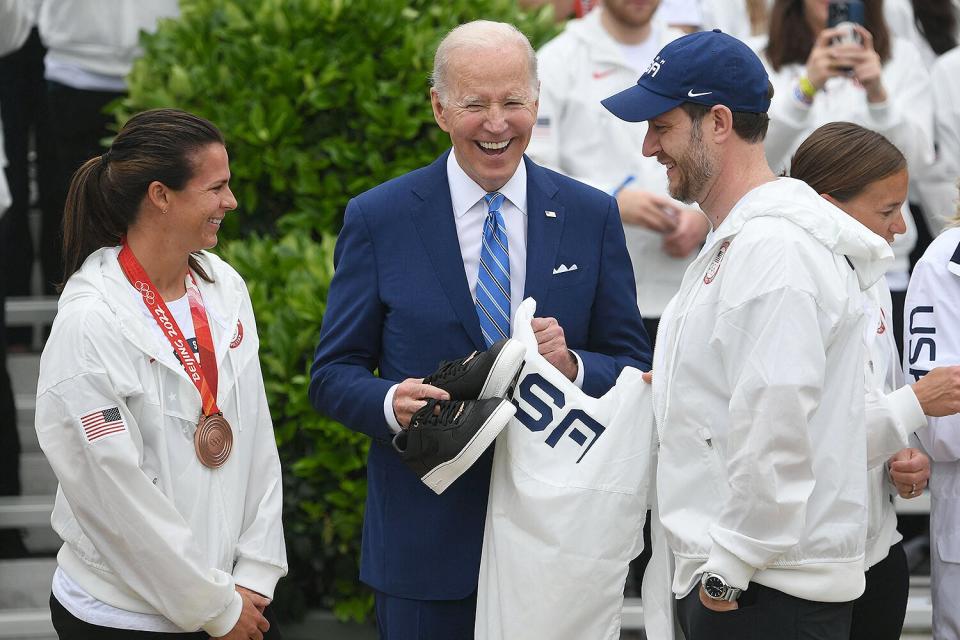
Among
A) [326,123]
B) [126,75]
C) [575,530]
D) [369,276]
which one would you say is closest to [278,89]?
[326,123]

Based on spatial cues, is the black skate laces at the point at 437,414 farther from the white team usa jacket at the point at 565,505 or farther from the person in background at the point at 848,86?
the person in background at the point at 848,86

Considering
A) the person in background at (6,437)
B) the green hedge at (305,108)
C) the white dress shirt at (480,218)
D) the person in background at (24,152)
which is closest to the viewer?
the white dress shirt at (480,218)

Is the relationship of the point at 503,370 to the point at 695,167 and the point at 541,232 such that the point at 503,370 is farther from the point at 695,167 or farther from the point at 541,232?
the point at 695,167

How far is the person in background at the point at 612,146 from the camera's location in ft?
17.2

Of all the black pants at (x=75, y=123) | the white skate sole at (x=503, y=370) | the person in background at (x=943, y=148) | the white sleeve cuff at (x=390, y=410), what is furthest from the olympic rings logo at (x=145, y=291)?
the person in background at (x=943, y=148)

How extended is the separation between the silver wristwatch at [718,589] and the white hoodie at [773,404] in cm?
2

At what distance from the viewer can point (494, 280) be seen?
12.0 feet

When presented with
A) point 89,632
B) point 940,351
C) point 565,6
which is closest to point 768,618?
point 940,351

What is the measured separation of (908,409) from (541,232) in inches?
42.2

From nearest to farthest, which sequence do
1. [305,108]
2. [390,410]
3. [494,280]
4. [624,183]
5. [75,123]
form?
[390,410] < [494,280] < [624,183] < [305,108] < [75,123]

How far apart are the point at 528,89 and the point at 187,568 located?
152 cm

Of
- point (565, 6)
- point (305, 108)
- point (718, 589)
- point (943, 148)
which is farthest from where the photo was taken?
point (565, 6)

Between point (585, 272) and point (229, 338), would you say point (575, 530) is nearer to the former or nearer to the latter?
point (585, 272)

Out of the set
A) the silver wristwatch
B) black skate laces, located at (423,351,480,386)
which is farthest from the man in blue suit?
the silver wristwatch
